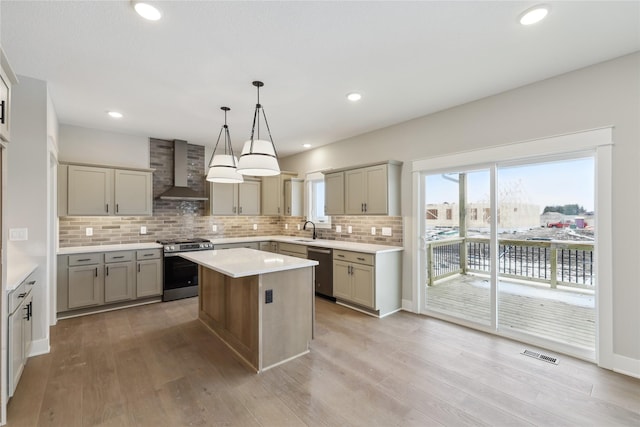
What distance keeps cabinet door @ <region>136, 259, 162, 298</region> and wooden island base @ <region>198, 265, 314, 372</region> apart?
1953 mm

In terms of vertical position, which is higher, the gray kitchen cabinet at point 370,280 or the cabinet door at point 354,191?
the cabinet door at point 354,191

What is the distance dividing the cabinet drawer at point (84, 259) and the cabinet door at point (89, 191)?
680mm

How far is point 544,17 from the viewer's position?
79.9 inches

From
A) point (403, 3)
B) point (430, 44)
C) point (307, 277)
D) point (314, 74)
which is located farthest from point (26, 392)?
point (430, 44)

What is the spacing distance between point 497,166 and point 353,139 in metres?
2.36

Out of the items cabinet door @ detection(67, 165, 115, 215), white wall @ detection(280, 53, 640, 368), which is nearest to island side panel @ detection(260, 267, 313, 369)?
white wall @ detection(280, 53, 640, 368)

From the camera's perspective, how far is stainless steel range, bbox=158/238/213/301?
4625 mm

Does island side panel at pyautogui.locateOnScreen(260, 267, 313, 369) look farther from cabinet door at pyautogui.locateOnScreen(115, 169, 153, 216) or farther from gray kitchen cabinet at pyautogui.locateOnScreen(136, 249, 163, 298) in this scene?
cabinet door at pyautogui.locateOnScreen(115, 169, 153, 216)

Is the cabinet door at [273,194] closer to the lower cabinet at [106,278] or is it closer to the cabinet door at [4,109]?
the lower cabinet at [106,278]

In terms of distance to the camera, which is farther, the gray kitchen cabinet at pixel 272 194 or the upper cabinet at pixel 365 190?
the gray kitchen cabinet at pixel 272 194

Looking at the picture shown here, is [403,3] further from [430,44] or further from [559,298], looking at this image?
[559,298]

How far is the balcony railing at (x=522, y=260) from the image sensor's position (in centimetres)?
290

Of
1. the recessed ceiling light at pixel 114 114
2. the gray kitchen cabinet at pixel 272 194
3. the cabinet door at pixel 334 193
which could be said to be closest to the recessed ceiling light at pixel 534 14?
the cabinet door at pixel 334 193

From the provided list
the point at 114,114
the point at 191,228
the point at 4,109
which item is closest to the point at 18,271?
the point at 4,109
